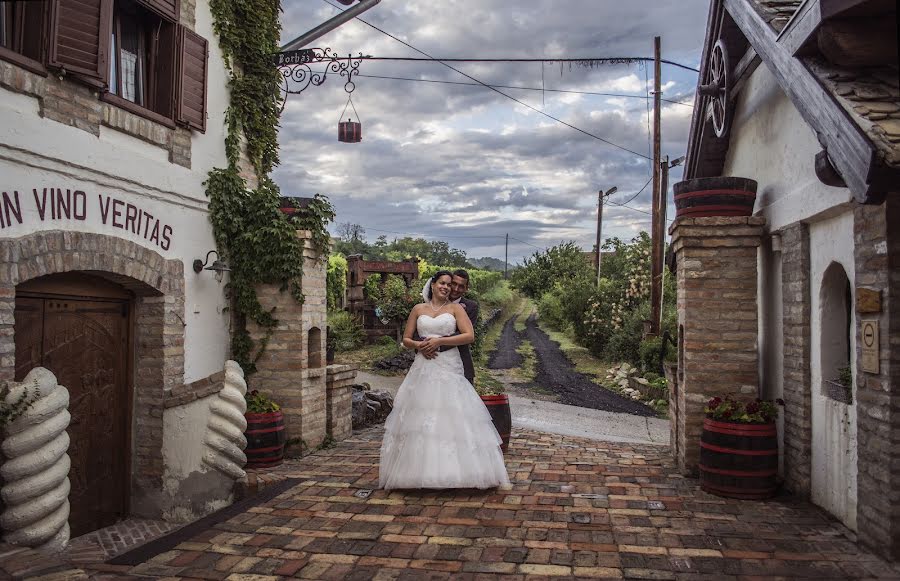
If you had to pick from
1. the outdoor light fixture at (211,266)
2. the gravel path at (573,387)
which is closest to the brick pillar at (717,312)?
the outdoor light fixture at (211,266)

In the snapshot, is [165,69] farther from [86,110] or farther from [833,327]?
[833,327]

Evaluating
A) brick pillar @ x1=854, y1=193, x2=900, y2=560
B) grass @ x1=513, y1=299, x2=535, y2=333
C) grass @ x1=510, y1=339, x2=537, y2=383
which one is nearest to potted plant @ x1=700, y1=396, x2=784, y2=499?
brick pillar @ x1=854, y1=193, x2=900, y2=560

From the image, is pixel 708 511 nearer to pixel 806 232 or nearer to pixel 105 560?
pixel 806 232

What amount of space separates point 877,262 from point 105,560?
5614 millimetres

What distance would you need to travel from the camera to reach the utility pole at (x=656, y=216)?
53.2 feet

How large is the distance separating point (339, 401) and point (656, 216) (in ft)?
36.4

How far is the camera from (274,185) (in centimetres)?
810

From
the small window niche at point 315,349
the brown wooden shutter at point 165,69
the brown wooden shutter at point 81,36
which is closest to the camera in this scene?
the brown wooden shutter at point 81,36

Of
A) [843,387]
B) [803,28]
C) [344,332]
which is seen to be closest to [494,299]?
[344,332]

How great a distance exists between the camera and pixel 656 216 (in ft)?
55.7

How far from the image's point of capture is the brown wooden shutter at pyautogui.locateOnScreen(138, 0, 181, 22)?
6375 millimetres

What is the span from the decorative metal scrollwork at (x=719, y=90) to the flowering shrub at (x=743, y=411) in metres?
3.48

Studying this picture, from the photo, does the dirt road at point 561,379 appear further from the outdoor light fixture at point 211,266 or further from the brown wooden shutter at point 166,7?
the brown wooden shutter at point 166,7

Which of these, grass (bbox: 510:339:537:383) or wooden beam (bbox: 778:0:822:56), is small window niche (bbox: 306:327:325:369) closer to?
wooden beam (bbox: 778:0:822:56)
